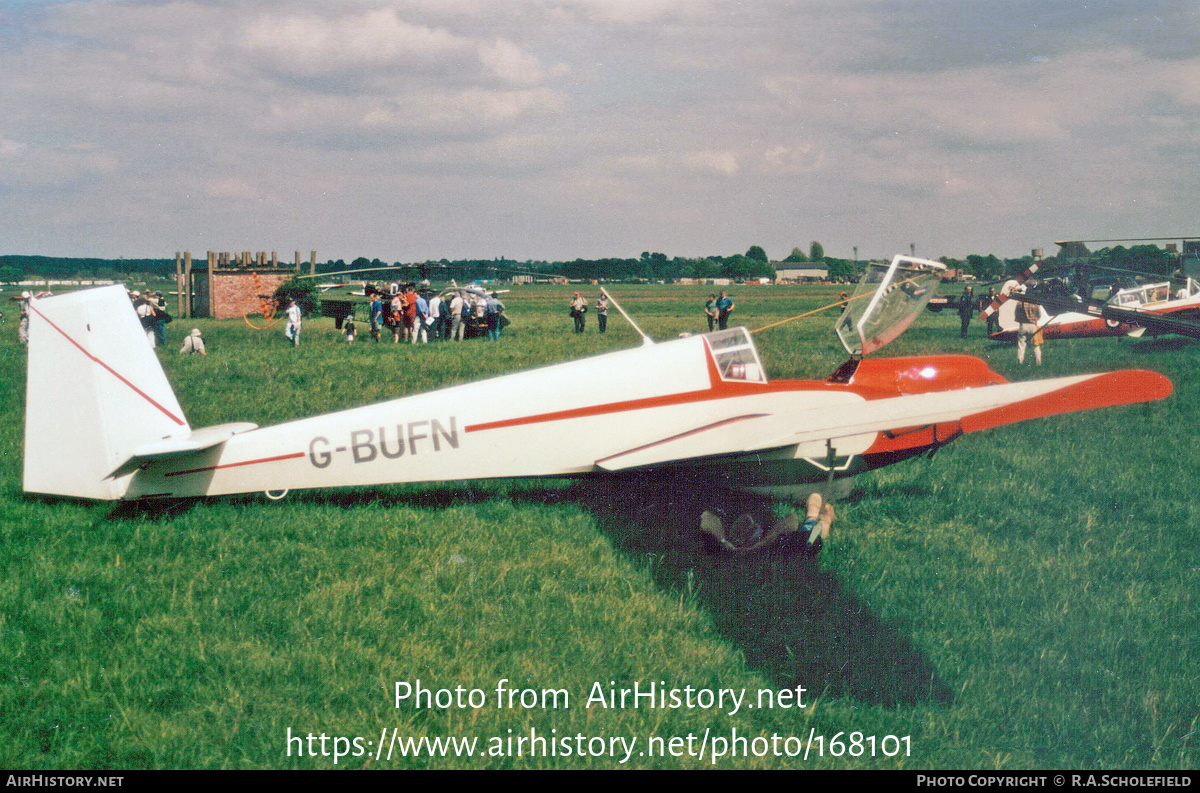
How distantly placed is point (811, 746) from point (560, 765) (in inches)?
47.1

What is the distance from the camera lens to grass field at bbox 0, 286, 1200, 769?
386 centimetres

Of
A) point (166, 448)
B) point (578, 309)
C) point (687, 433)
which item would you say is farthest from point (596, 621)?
point (578, 309)

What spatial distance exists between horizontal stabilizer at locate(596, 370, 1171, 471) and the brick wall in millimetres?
34781

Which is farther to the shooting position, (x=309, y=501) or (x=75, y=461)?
(x=309, y=501)

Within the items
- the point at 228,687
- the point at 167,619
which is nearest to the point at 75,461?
the point at 167,619

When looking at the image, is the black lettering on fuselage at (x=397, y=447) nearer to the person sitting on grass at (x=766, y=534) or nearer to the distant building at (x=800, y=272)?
the person sitting on grass at (x=766, y=534)

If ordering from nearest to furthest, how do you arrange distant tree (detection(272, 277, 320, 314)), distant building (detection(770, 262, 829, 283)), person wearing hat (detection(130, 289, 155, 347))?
person wearing hat (detection(130, 289, 155, 347)) → distant tree (detection(272, 277, 320, 314)) → distant building (detection(770, 262, 829, 283))

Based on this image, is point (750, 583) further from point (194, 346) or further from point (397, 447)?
point (194, 346)

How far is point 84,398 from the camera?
620 centimetres

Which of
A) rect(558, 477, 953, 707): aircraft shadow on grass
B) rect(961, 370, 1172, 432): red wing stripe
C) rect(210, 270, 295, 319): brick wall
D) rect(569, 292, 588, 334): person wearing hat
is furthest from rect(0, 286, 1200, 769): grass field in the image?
rect(210, 270, 295, 319): brick wall

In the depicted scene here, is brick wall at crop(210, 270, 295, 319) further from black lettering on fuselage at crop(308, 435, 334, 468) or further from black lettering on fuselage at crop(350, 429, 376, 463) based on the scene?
black lettering on fuselage at crop(350, 429, 376, 463)

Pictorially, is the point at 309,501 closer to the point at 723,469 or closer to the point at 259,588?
the point at 259,588
